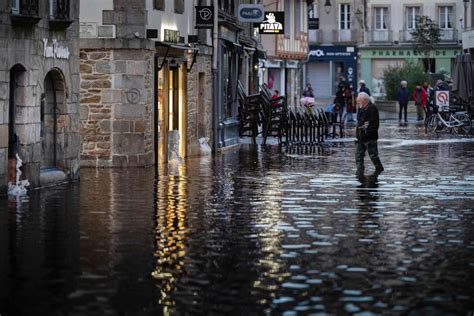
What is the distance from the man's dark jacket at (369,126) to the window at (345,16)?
67359 millimetres

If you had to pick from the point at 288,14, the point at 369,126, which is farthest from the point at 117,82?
the point at 288,14

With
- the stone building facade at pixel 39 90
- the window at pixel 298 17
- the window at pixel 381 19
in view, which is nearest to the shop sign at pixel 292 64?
the window at pixel 298 17

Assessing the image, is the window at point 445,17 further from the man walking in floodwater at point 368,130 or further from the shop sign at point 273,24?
the man walking in floodwater at point 368,130

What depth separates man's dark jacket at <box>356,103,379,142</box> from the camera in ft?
87.2

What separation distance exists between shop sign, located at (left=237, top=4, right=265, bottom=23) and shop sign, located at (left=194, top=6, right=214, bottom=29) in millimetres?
6730

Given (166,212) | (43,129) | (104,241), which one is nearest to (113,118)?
(43,129)

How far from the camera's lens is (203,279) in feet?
38.5

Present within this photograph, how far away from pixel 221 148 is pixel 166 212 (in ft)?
61.8

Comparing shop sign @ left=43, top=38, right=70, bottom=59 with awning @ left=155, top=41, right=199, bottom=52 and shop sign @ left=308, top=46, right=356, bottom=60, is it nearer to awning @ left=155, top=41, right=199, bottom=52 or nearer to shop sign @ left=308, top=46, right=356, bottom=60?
awning @ left=155, top=41, right=199, bottom=52

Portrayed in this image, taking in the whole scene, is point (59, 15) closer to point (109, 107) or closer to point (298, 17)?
point (109, 107)

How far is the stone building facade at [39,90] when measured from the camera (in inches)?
827

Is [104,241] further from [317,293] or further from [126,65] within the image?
[126,65]

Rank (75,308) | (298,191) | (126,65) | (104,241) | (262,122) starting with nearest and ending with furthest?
1. (75,308)
2. (104,241)
3. (298,191)
4. (126,65)
5. (262,122)

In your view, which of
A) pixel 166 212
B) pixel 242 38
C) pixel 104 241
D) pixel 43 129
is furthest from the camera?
pixel 242 38
